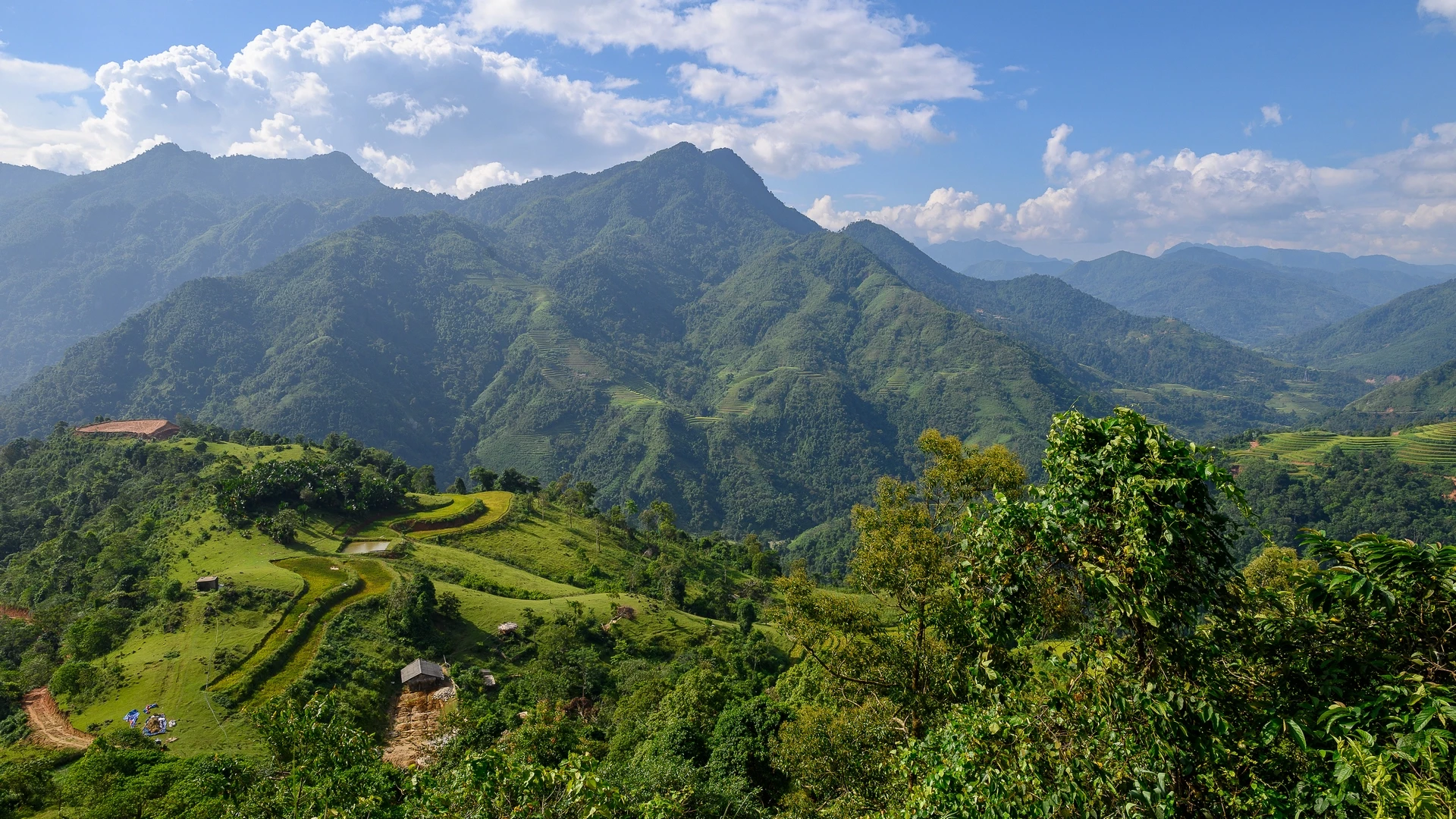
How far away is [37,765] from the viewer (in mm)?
23266

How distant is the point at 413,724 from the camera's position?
36.8m

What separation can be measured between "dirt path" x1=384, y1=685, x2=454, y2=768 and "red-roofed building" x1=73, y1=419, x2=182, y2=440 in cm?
9352

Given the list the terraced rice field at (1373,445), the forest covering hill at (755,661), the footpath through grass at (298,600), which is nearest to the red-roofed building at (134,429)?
the forest covering hill at (755,661)

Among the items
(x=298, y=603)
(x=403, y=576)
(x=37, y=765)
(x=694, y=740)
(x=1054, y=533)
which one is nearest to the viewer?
(x=1054, y=533)

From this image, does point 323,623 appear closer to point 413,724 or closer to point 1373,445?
point 413,724

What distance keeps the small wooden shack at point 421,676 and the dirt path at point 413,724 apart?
406mm

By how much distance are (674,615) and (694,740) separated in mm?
34799

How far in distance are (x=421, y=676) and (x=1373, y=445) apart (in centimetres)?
20445

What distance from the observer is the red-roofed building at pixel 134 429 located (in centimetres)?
9919

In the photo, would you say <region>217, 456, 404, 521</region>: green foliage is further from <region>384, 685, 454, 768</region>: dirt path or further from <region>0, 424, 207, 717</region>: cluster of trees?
Answer: <region>384, 685, 454, 768</region>: dirt path

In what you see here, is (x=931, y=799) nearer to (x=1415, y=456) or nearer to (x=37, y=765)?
(x=37, y=765)

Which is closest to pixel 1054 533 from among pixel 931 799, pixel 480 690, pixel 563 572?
pixel 931 799

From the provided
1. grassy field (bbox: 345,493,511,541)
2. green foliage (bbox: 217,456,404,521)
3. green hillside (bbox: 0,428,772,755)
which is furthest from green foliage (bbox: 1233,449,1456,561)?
green foliage (bbox: 217,456,404,521)

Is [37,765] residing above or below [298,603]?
above
